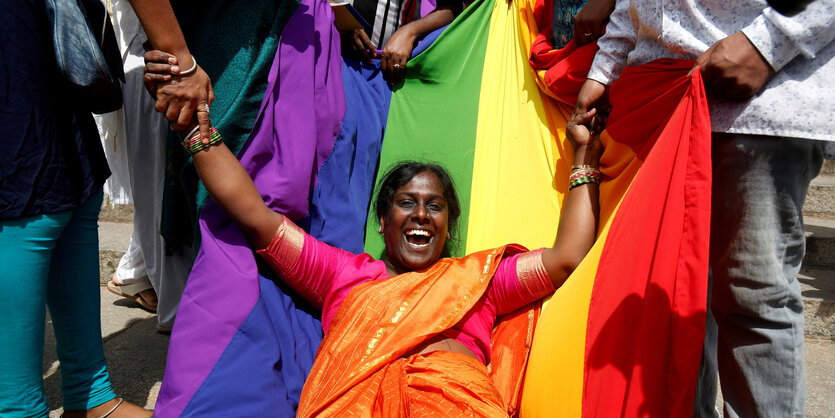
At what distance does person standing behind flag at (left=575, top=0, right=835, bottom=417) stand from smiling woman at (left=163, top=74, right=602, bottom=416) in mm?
581

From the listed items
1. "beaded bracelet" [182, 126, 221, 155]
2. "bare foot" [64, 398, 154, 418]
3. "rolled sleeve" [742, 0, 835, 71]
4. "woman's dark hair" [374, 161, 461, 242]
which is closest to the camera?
"rolled sleeve" [742, 0, 835, 71]

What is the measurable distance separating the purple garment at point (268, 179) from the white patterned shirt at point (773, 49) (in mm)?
1256

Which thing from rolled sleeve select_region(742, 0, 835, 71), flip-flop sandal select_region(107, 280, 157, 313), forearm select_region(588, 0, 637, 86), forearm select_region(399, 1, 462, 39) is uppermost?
forearm select_region(399, 1, 462, 39)

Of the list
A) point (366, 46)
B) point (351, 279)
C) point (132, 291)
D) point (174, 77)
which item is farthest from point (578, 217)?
point (132, 291)

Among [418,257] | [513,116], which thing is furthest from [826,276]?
[418,257]

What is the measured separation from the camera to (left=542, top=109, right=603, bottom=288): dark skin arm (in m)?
2.03

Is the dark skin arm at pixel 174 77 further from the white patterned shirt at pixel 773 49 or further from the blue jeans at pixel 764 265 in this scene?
the blue jeans at pixel 764 265

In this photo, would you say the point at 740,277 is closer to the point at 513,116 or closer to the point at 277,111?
the point at 513,116

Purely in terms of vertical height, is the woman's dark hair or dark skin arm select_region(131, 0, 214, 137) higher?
dark skin arm select_region(131, 0, 214, 137)

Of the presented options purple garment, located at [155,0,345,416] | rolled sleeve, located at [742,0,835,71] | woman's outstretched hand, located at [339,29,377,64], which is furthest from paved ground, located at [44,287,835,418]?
woman's outstretched hand, located at [339,29,377,64]

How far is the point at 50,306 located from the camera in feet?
6.23

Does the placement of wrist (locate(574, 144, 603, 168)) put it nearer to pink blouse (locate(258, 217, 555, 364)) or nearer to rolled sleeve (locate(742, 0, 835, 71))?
pink blouse (locate(258, 217, 555, 364))

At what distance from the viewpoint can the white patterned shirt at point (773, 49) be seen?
1.38 m

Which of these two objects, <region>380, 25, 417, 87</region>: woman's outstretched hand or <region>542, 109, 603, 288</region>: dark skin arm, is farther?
<region>380, 25, 417, 87</region>: woman's outstretched hand
